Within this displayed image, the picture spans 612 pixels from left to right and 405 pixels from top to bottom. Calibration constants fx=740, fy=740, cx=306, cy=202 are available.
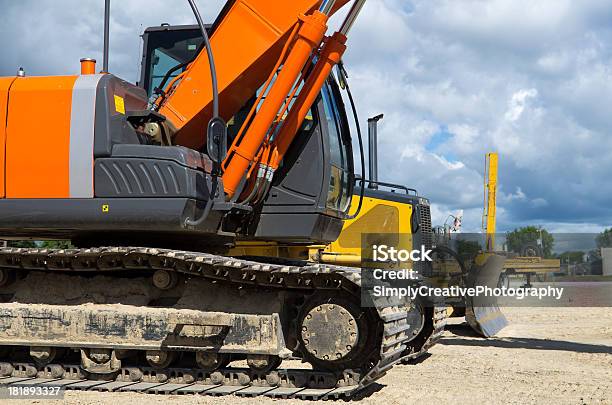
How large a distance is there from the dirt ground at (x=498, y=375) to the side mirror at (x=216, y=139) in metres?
2.17

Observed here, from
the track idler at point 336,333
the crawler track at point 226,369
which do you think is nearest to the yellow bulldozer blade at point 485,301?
the crawler track at point 226,369

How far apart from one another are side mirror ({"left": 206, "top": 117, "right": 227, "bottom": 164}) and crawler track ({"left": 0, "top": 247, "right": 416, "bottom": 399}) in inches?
37.0

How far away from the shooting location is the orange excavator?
6793 millimetres

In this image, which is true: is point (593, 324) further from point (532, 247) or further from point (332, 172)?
point (532, 247)

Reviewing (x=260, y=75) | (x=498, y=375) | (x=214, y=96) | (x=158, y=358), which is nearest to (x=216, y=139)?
(x=214, y=96)

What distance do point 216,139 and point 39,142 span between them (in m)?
1.74

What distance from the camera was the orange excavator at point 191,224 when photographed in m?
6.79

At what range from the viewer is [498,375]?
8.21 meters

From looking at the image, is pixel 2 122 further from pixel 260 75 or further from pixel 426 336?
pixel 426 336

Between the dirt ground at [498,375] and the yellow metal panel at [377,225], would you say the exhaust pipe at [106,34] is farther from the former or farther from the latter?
the yellow metal panel at [377,225]

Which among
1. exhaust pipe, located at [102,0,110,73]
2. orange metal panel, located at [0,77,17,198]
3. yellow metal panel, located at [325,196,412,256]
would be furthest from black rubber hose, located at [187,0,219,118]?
yellow metal panel, located at [325,196,412,256]

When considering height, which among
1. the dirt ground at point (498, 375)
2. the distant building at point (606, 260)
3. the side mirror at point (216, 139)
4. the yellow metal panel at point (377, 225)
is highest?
the side mirror at point (216, 139)

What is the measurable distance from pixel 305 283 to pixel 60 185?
248cm

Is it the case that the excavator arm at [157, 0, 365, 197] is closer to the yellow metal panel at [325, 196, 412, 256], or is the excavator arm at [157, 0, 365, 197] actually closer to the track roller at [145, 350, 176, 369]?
the track roller at [145, 350, 176, 369]
